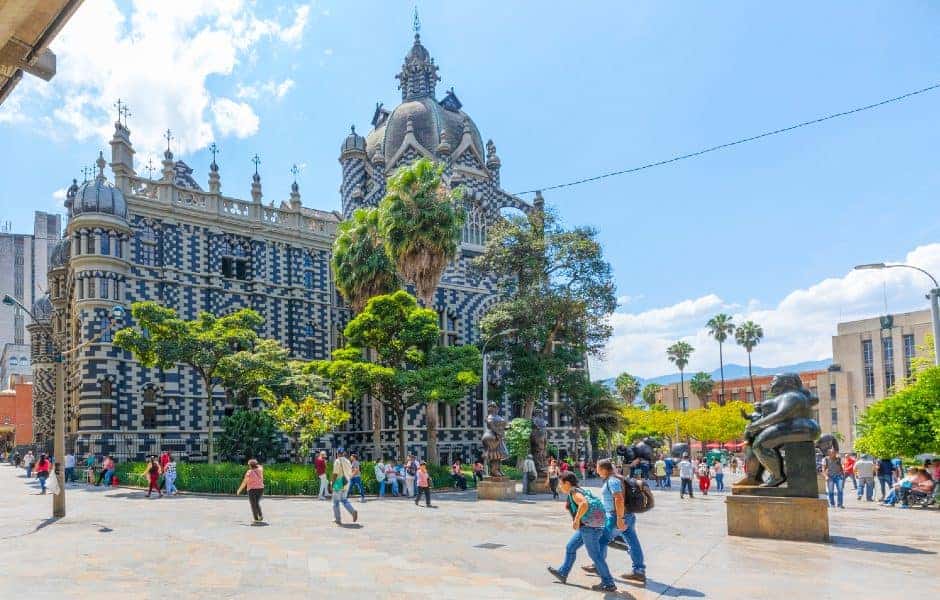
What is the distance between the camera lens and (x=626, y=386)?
91938 mm

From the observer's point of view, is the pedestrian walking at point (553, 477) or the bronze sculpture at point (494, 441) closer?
the bronze sculpture at point (494, 441)

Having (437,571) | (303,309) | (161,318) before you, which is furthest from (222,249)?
(437,571)

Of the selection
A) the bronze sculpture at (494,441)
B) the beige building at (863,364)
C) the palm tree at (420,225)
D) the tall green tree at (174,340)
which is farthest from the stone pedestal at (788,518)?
the beige building at (863,364)

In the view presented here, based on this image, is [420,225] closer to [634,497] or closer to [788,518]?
[788,518]

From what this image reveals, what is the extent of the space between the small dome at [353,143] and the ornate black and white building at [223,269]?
12cm

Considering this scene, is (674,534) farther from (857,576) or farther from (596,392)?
(596,392)


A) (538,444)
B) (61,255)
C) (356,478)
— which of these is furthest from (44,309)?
(538,444)

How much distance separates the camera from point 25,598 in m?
9.95

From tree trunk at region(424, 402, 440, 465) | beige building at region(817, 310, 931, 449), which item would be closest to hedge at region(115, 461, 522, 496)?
tree trunk at region(424, 402, 440, 465)

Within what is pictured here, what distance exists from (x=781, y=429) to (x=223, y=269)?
120ft

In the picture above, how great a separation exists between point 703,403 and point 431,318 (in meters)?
71.6

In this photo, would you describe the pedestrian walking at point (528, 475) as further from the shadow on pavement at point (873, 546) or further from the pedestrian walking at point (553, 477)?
the shadow on pavement at point (873, 546)

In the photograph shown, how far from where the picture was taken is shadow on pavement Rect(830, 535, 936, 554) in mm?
12975

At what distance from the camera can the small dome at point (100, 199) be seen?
38219 mm
